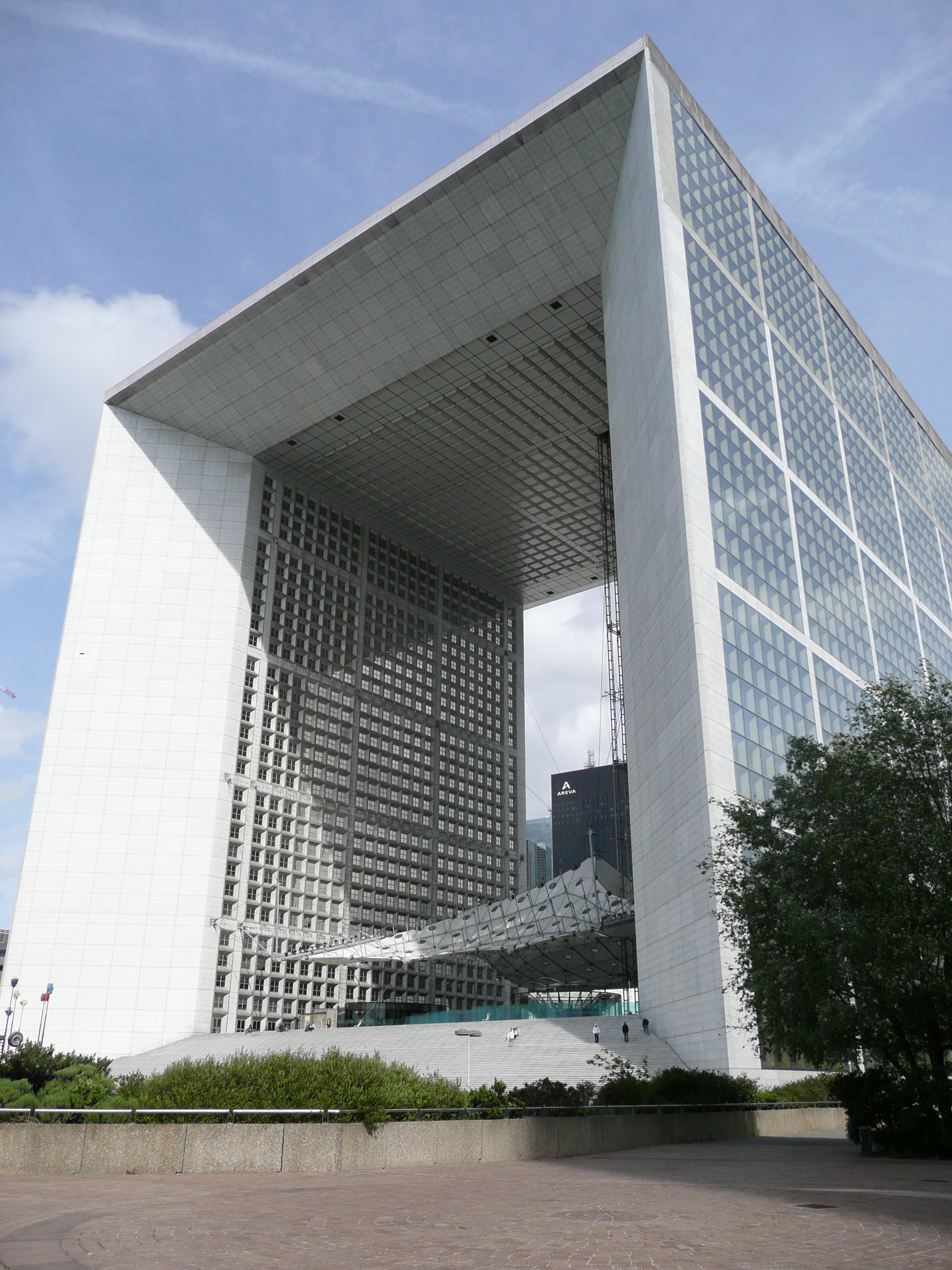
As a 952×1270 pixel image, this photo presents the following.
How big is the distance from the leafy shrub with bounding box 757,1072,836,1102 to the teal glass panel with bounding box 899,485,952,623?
121 ft

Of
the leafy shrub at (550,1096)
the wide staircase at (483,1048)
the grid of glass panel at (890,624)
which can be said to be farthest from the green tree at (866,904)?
the grid of glass panel at (890,624)

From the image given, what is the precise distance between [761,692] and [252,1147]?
86.0ft

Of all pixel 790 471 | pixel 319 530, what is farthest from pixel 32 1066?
pixel 319 530

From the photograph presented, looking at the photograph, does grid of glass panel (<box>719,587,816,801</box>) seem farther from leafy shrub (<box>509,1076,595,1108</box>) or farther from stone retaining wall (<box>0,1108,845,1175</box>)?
stone retaining wall (<box>0,1108,845,1175</box>)

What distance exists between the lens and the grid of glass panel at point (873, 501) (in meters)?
53.8

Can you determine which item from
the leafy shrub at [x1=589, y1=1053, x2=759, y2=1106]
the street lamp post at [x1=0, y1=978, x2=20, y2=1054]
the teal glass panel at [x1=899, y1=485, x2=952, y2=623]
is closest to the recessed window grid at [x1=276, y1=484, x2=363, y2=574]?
the street lamp post at [x1=0, y1=978, x2=20, y2=1054]

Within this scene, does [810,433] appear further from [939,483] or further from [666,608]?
[939,483]

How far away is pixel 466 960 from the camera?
7081cm

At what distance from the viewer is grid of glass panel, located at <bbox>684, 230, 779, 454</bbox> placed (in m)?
41.0

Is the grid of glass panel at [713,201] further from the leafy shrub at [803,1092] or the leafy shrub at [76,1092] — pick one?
the leafy shrub at [76,1092]

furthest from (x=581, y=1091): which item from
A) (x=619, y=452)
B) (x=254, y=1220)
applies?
(x=619, y=452)

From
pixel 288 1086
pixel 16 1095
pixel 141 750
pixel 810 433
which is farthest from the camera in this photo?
pixel 141 750

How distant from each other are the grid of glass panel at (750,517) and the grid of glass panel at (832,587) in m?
1.62

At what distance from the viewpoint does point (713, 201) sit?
1772 inches
